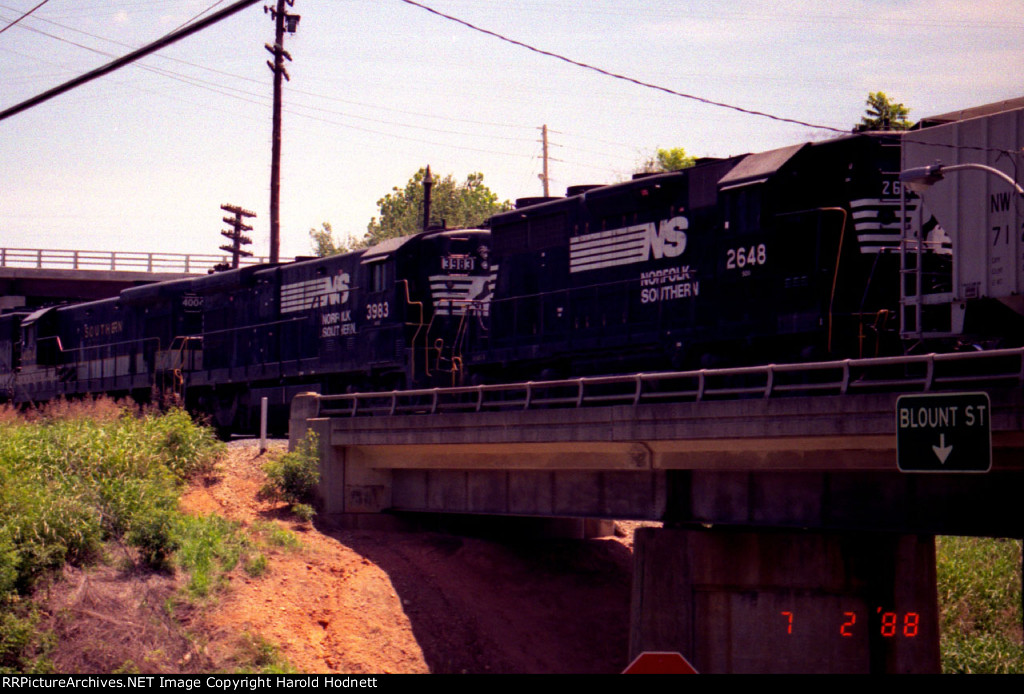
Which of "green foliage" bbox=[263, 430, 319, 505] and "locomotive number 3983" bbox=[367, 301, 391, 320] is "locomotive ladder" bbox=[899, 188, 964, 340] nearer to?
"locomotive number 3983" bbox=[367, 301, 391, 320]

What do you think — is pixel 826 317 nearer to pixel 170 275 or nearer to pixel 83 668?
pixel 83 668

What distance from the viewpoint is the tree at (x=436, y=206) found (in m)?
84.6

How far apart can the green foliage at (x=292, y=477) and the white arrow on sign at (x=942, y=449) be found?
14262mm

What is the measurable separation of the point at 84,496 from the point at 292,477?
4.33 metres

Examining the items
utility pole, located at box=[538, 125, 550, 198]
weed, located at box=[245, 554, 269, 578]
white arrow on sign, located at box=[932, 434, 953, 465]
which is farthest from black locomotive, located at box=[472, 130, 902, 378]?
utility pole, located at box=[538, 125, 550, 198]

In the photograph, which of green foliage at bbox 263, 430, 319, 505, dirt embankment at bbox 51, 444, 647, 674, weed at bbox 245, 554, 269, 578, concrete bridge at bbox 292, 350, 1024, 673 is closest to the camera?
concrete bridge at bbox 292, 350, 1024, 673

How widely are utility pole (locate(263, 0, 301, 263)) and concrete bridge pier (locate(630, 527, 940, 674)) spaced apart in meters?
23.1

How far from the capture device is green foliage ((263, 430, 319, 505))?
22.0m

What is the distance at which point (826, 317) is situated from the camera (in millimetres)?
15703

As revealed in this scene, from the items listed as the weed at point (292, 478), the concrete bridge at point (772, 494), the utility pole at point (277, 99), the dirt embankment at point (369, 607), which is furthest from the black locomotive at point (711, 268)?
the utility pole at point (277, 99)

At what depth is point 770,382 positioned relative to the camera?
14211 millimetres

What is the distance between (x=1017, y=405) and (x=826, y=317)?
4.38 metres

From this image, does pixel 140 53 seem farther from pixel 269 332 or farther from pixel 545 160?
pixel 545 160

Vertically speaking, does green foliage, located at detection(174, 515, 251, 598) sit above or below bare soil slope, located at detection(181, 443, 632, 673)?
above
